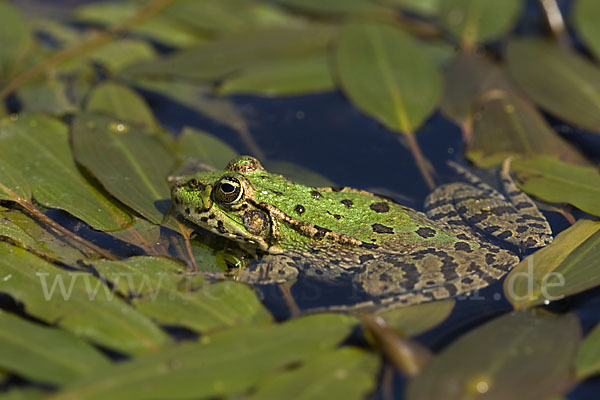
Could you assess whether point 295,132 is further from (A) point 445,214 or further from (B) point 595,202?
(B) point 595,202

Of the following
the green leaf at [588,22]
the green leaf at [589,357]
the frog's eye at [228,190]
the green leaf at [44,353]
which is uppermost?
the green leaf at [588,22]

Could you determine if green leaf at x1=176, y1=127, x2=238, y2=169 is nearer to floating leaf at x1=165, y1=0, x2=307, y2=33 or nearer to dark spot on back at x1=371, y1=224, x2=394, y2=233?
dark spot on back at x1=371, y1=224, x2=394, y2=233

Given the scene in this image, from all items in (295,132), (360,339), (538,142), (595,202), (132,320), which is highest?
(295,132)

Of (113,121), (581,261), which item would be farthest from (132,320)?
(581,261)

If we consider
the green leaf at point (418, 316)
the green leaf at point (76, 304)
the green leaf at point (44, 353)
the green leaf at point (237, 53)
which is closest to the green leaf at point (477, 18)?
the green leaf at point (237, 53)

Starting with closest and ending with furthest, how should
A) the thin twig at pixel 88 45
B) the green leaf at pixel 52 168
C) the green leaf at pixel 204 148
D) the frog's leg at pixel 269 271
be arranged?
1. the frog's leg at pixel 269 271
2. the green leaf at pixel 52 168
3. the green leaf at pixel 204 148
4. the thin twig at pixel 88 45

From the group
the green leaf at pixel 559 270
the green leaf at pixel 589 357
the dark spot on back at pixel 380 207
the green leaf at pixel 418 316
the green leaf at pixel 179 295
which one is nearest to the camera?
the green leaf at pixel 589 357

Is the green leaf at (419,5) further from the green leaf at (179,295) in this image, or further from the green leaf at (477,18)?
the green leaf at (179,295)

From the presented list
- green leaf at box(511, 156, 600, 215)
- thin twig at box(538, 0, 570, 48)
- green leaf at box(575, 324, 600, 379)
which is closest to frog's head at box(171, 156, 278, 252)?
green leaf at box(511, 156, 600, 215)
